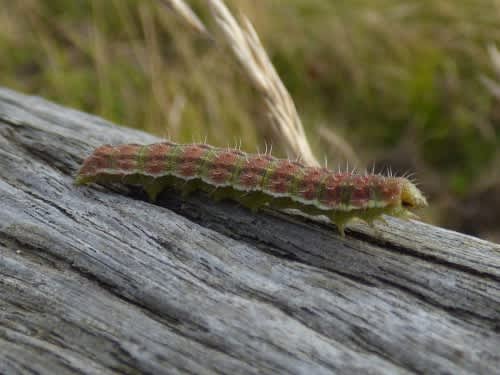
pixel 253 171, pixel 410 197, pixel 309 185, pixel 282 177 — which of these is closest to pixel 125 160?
pixel 253 171

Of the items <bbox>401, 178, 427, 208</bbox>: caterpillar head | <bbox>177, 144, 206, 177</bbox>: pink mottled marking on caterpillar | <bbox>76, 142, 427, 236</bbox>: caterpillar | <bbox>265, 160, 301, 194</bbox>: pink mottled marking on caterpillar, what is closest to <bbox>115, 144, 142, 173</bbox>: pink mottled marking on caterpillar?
<bbox>76, 142, 427, 236</bbox>: caterpillar

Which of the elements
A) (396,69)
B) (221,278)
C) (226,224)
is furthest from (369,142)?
(221,278)

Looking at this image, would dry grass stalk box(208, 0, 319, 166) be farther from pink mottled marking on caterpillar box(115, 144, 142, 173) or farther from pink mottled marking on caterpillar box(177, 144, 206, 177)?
pink mottled marking on caterpillar box(115, 144, 142, 173)

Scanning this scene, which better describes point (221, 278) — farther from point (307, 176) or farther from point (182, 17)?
point (182, 17)

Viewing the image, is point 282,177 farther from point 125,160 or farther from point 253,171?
point 125,160

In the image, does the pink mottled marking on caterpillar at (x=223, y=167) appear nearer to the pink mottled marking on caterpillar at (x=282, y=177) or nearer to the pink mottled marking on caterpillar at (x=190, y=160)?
the pink mottled marking on caterpillar at (x=190, y=160)

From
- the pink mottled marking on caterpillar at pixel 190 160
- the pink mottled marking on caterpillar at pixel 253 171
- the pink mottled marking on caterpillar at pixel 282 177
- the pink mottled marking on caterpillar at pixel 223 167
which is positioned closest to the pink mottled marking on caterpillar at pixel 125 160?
the pink mottled marking on caterpillar at pixel 190 160

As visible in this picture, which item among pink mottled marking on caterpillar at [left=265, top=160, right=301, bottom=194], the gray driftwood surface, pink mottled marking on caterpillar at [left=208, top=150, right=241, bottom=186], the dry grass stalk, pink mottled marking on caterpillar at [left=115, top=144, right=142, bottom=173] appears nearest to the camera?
the gray driftwood surface
